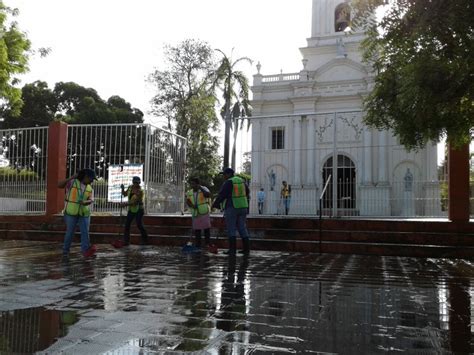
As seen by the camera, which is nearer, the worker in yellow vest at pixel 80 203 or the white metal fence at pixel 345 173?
the worker in yellow vest at pixel 80 203

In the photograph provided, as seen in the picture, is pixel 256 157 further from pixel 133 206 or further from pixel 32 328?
pixel 32 328

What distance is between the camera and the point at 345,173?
40.3 feet

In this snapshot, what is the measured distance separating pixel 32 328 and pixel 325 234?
7852 millimetres

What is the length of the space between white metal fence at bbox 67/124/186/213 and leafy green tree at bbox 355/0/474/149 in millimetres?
8057

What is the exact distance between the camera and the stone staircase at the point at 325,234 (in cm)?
995

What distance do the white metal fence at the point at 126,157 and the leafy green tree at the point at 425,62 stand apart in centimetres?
806

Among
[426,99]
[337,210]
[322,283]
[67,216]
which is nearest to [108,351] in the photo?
[322,283]

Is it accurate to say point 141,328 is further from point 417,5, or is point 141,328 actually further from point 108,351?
point 417,5

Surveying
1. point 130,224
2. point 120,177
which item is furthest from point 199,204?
point 120,177

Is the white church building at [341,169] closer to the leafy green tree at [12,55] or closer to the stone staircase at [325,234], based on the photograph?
the stone staircase at [325,234]

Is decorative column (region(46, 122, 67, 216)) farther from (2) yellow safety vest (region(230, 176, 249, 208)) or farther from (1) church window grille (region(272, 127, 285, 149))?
(2) yellow safety vest (region(230, 176, 249, 208))

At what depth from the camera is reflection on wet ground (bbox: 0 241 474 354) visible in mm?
3512

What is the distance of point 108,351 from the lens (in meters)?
3.28

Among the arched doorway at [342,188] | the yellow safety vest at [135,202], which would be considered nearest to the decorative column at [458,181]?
the arched doorway at [342,188]
